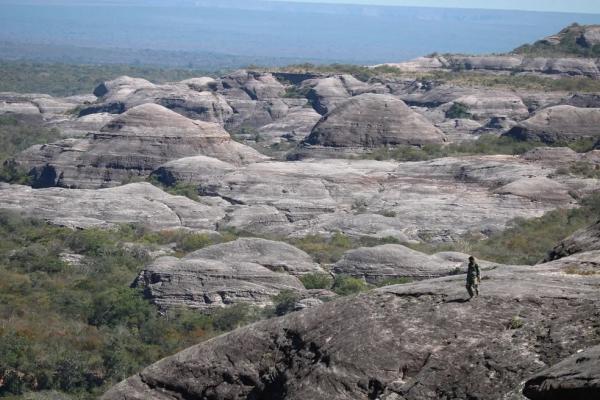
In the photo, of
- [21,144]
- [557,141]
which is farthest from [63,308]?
[21,144]

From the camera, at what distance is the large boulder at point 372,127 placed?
213 ft

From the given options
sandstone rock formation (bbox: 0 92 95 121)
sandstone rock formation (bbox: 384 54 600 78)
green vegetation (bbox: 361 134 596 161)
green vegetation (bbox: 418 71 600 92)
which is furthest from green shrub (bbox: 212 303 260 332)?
sandstone rock formation (bbox: 384 54 600 78)

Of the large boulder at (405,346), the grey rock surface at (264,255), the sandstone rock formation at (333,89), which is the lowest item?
the sandstone rock formation at (333,89)

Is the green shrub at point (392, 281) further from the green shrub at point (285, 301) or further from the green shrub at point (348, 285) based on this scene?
the green shrub at point (285, 301)

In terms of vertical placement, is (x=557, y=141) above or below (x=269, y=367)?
below

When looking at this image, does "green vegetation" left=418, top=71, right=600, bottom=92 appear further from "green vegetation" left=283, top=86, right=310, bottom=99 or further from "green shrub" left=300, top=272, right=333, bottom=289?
"green shrub" left=300, top=272, right=333, bottom=289

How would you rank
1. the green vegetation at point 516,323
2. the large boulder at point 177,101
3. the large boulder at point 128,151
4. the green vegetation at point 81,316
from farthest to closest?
Result: the large boulder at point 177,101 → the large boulder at point 128,151 → the green vegetation at point 81,316 → the green vegetation at point 516,323

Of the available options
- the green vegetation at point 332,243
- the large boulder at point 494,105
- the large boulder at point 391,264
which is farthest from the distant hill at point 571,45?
the large boulder at point 391,264

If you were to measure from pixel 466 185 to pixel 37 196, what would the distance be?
1788cm

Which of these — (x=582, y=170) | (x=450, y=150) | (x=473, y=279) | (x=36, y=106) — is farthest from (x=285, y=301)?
(x=36, y=106)

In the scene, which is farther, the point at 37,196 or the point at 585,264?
the point at 37,196

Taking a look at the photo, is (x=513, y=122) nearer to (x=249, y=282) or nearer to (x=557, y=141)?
(x=557, y=141)

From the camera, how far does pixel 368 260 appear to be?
120 feet

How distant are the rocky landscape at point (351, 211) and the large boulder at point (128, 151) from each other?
0.11m
